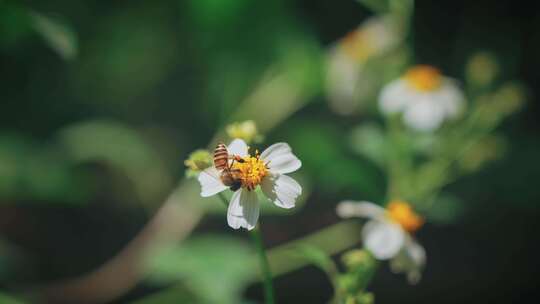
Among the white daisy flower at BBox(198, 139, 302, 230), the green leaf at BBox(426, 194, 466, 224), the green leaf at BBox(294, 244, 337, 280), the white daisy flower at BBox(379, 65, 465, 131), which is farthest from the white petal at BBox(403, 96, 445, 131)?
the white daisy flower at BBox(198, 139, 302, 230)

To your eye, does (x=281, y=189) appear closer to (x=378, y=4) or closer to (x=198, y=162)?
(x=198, y=162)

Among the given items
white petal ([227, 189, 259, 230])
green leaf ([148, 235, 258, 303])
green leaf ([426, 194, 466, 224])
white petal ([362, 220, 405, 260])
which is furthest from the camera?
green leaf ([426, 194, 466, 224])

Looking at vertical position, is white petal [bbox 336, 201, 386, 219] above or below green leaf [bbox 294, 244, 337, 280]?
above

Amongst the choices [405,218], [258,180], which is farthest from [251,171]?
[405,218]

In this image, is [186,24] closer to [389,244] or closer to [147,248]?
[147,248]

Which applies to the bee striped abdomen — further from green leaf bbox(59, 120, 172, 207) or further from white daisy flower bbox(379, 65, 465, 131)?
green leaf bbox(59, 120, 172, 207)

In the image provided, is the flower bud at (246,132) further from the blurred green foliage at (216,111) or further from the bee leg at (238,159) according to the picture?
the blurred green foliage at (216,111)
